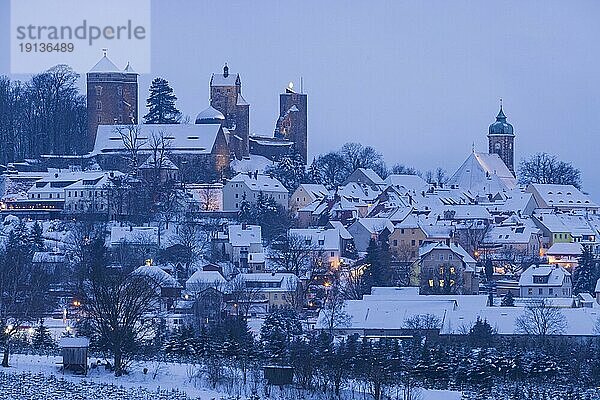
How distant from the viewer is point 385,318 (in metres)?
42.4

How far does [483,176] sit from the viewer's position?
8275cm

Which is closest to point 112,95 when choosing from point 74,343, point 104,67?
point 104,67

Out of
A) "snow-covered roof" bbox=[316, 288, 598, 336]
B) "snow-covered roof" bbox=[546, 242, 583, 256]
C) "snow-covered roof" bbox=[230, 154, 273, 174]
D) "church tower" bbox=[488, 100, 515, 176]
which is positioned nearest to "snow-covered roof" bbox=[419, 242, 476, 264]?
"snow-covered roof" bbox=[546, 242, 583, 256]

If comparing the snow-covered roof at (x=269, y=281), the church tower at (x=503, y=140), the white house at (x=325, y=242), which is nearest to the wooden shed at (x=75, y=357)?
the snow-covered roof at (x=269, y=281)

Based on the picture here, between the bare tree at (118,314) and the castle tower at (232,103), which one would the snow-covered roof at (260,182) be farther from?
the bare tree at (118,314)

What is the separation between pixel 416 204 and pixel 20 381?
44072 millimetres

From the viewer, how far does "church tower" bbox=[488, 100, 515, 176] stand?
9275 cm

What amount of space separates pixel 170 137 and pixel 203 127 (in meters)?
1.43

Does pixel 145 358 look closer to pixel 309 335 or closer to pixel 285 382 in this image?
pixel 285 382

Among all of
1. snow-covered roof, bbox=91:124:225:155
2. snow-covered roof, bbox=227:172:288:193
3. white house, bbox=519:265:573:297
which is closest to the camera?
white house, bbox=519:265:573:297

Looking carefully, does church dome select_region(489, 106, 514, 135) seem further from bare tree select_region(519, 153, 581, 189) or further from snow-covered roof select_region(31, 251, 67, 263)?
snow-covered roof select_region(31, 251, 67, 263)

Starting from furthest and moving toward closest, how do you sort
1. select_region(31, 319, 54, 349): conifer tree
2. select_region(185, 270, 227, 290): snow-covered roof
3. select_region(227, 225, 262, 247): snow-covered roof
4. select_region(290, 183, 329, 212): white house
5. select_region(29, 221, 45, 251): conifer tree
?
select_region(290, 183, 329, 212): white house → select_region(227, 225, 262, 247): snow-covered roof → select_region(29, 221, 45, 251): conifer tree → select_region(185, 270, 227, 290): snow-covered roof → select_region(31, 319, 54, 349): conifer tree

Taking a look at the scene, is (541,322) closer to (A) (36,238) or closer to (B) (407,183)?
(A) (36,238)

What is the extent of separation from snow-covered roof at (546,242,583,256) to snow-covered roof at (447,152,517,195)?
53.8 feet
